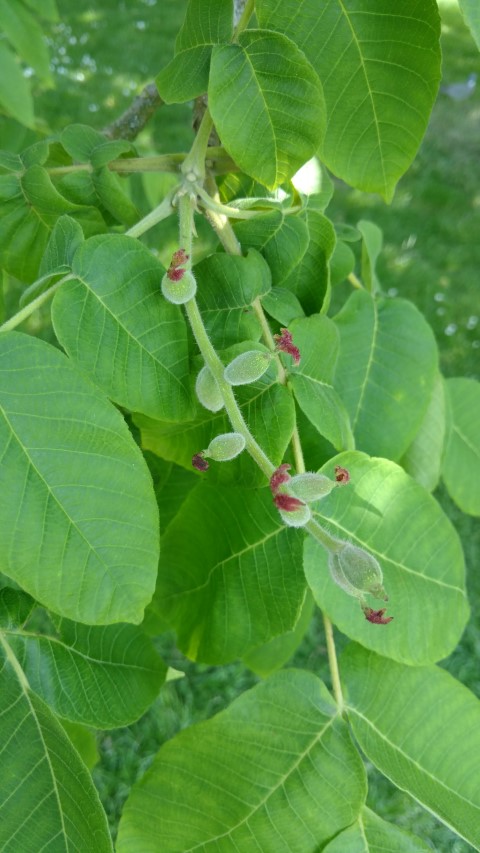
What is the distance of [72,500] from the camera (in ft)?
2.92

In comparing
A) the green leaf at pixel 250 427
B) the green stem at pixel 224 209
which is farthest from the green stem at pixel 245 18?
the green leaf at pixel 250 427

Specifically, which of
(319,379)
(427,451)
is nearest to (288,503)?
(319,379)

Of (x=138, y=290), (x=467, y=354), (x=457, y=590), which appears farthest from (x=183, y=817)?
(x=467, y=354)

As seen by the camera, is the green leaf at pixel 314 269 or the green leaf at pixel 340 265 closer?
the green leaf at pixel 314 269

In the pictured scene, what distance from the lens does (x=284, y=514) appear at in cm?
81

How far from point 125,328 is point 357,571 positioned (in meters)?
0.41

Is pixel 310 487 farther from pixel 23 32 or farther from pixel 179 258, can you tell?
pixel 23 32

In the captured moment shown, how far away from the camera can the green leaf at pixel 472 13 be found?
32.2 inches

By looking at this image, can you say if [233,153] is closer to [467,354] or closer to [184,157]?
[184,157]

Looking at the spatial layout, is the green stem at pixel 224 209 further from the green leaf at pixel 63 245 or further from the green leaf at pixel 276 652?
the green leaf at pixel 276 652

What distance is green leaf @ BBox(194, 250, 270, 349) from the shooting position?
1103mm

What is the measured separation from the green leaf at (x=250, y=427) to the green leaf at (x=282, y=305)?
9cm

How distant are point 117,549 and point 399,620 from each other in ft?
1.31

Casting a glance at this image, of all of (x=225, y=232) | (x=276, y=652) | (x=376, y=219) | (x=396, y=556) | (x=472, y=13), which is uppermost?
(x=472, y=13)
